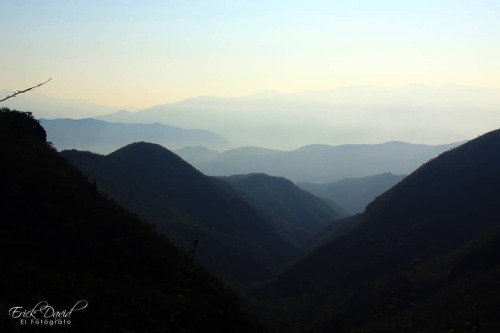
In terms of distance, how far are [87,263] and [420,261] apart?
A: 39998 mm

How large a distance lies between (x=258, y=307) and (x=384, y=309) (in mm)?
16958

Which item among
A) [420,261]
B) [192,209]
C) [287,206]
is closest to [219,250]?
[192,209]

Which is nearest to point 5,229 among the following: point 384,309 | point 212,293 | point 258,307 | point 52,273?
point 52,273

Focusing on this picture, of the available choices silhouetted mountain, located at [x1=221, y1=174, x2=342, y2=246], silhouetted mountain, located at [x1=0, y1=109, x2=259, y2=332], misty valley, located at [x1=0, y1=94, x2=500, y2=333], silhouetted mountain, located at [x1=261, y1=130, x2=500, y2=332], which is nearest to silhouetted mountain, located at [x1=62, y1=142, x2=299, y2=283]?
misty valley, located at [x1=0, y1=94, x2=500, y2=333]

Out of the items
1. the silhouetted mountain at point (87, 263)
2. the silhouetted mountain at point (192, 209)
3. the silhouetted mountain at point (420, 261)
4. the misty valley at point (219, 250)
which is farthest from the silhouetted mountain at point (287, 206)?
the silhouetted mountain at point (87, 263)

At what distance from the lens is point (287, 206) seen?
131 m

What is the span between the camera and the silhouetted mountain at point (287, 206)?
111812mm

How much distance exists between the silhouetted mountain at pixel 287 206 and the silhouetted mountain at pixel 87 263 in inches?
3264

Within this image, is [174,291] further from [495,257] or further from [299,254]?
[299,254]

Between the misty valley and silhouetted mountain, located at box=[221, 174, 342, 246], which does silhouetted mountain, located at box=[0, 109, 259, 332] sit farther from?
silhouetted mountain, located at box=[221, 174, 342, 246]

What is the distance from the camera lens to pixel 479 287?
31.9 m

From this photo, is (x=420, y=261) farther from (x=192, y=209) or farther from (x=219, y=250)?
(x=192, y=209)

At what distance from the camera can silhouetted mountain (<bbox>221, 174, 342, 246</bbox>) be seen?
11181cm

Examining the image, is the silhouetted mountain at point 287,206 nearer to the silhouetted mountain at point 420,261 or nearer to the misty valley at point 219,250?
the misty valley at point 219,250
